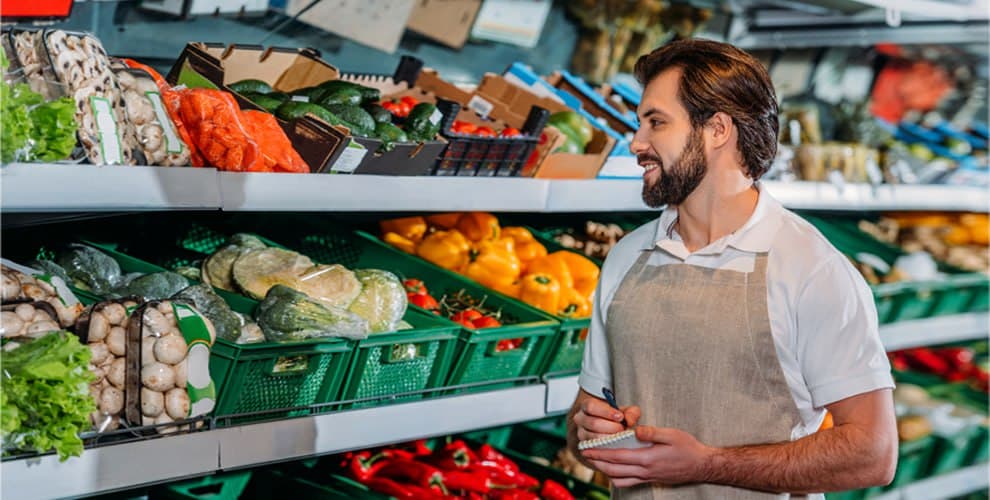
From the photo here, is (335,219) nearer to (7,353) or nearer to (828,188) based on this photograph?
(7,353)

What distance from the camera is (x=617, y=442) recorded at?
2039 mm

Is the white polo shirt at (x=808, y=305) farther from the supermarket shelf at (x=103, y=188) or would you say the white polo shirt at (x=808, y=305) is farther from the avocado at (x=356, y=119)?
the supermarket shelf at (x=103, y=188)

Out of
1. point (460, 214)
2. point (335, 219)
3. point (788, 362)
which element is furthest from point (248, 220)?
point (788, 362)

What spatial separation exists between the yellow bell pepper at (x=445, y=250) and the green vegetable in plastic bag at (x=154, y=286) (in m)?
0.97

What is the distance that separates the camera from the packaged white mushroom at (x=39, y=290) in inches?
76.9

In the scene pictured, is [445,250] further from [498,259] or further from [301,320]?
[301,320]

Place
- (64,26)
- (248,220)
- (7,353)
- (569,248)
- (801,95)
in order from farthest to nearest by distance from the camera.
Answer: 1. (801,95)
2. (569,248)
3. (248,220)
4. (64,26)
5. (7,353)

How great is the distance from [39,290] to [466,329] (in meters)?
0.97

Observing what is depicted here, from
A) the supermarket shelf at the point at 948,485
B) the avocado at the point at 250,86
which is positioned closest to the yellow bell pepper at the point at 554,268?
the avocado at the point at 250,86

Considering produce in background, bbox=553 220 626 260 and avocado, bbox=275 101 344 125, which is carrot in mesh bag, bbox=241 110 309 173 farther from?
produce in background, bbox=553 220 626 260

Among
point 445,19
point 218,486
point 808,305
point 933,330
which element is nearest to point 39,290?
point 218,486

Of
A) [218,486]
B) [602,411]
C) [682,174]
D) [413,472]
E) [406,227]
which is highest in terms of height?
[682,174]

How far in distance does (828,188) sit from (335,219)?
185 cm

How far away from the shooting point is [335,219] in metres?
3.37
